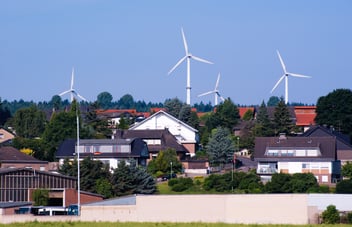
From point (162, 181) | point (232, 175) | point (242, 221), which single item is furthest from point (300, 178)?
point (242, 221)

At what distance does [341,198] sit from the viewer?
178 feet

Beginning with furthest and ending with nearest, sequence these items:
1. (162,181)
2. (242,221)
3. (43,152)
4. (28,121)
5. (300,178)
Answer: (28,121) → (43,152) → (162,181) → (300,178) → (242,221)

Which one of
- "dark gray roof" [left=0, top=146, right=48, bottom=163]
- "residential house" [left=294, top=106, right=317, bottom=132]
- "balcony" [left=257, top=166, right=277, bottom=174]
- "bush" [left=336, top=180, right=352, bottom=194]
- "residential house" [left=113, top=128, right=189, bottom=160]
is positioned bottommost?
"bush" [left=336, top=180, right=352, bottom=194]

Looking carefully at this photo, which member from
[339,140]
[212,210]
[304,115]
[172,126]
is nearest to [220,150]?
[339,140]

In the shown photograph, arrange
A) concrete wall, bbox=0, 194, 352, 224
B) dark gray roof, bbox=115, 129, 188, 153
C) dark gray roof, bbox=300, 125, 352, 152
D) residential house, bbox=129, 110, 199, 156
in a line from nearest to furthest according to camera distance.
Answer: concrete wall, bbox=0, 194, 352, 224 < dark gray roof, bbox=300, 125, 352, 152 < dark gray roof, bbox=115, 129, 188, 153 < residential house, bbox=129, 110, 199, 156

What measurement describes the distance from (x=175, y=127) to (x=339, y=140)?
77.0 feet

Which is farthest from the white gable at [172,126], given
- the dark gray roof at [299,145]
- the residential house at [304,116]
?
the dark gray roof at [299,145]

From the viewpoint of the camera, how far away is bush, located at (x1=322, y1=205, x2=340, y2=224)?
168 ft

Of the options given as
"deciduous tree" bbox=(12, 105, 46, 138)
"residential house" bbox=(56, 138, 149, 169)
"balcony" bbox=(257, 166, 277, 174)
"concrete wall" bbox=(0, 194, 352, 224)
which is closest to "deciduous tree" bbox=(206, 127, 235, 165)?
"residential house" bbox=(56, 138, 149, 169)

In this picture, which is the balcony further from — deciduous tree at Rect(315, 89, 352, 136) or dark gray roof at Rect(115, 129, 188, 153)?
deciduous tree at Rect(315, 89, 352, 136)

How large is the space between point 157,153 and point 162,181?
15.5 meters

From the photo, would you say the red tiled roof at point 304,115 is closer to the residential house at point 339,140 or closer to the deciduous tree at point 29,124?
the residential house at point 339,140

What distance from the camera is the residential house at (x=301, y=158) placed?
8338cm

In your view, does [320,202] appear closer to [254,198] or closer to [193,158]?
[254,198]
